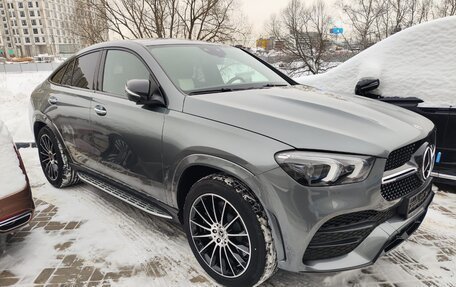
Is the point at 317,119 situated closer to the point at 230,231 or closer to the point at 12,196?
the point at 230,231

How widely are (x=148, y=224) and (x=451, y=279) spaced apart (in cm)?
260

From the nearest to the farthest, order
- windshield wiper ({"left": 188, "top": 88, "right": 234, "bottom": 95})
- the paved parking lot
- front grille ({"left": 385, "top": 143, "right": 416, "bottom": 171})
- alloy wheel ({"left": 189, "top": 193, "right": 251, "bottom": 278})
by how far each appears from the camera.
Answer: front grille ({"left": 385, "top": 143, "right": 416, "bottom": 171}), alloy wheel ({"left": 189, "top": 193, "right": 251, "bottom": 278}), the paved parking lot, windshield wiper ({"left": 188, "top": 88, "right": 234, "bottom": 95})

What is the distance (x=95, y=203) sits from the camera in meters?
3.96

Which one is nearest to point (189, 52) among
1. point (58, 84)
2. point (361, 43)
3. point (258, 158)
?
point (258, 158)

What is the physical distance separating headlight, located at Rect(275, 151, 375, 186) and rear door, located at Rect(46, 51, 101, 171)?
236 cm

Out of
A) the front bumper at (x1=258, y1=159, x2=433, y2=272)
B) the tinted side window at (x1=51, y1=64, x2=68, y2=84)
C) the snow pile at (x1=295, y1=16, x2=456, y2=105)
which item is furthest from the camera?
the tinted side window at (x1=51, y1=64, x2=68, y2=84)

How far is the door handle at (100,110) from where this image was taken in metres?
3.21

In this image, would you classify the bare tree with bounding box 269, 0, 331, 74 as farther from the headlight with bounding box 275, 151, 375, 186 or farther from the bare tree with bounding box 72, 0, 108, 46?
the headlight with bounding box 275, 151, 375, 186

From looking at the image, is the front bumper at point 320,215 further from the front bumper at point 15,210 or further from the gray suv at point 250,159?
the front bumper at point 15,210

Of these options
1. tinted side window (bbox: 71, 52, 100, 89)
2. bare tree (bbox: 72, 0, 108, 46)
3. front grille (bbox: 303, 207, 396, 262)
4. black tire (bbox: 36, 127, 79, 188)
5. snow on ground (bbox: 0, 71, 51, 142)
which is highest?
bare tree (bbox: 72, 0, 108, 46)

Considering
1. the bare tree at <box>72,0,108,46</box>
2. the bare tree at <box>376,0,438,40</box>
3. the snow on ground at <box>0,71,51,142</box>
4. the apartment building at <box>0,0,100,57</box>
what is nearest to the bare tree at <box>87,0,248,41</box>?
the bare tree at <box>72,0,108,46</box>

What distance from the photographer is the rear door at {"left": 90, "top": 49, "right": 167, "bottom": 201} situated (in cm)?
273

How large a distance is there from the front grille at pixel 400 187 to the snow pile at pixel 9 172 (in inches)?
110

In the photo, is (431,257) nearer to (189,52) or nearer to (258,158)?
(258,158)
